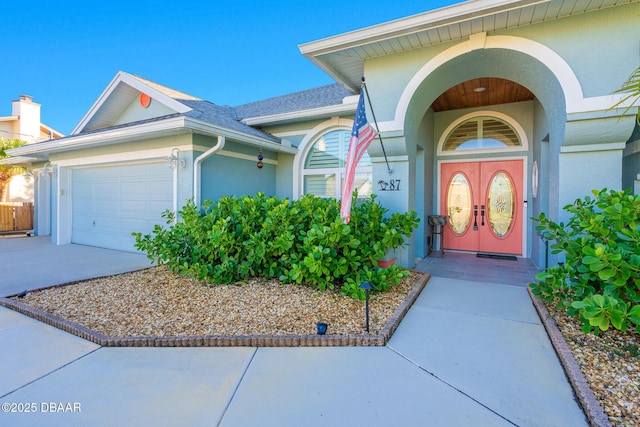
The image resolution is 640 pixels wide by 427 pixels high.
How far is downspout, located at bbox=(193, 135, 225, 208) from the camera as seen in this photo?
22.9ft

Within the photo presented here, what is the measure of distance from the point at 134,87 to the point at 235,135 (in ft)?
10.9

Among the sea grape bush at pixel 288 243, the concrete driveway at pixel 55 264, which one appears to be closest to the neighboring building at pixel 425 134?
the concrete driveway at pixel 55 264

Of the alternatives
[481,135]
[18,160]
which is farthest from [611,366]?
[18,160]

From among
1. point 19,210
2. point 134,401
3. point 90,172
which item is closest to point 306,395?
point 134,401

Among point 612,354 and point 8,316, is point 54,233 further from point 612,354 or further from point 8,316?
point 612,354

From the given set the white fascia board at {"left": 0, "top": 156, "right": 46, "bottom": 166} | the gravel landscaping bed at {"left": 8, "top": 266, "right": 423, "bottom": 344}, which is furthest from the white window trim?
the white fascia board at {"left": 0, "top": 156, "right": 46, "bottom": 166}

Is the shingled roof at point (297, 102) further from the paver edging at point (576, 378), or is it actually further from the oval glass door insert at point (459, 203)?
the paver edging at point (576, 378)

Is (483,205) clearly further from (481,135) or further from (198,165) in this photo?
(198,165)

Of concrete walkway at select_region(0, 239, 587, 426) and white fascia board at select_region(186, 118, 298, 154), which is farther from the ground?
white fascia board at select_region(186, 118, 298, 154)

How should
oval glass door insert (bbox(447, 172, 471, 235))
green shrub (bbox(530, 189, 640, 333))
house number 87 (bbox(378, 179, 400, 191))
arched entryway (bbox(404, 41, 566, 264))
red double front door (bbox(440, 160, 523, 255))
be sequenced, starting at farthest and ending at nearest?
1. oval glass door insert (bbox(447, 172, 471, 235))
2. red double front door (bbox(440, 160, 523, 255))
3. arched entryway (bbox(404, 41, 566, 264))
4. house number 87 (bbox(378, 179, 400, 191))
5. green shrub (bbox(530, 189, 640, 333))

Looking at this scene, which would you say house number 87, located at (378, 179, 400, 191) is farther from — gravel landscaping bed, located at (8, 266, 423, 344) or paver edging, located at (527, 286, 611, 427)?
paver edging, located at (527, 286, 611, 427)

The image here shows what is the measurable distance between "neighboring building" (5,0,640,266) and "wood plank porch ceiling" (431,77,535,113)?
5 centimetres

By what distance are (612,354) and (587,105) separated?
10.7ft

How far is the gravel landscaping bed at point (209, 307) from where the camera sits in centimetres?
351
